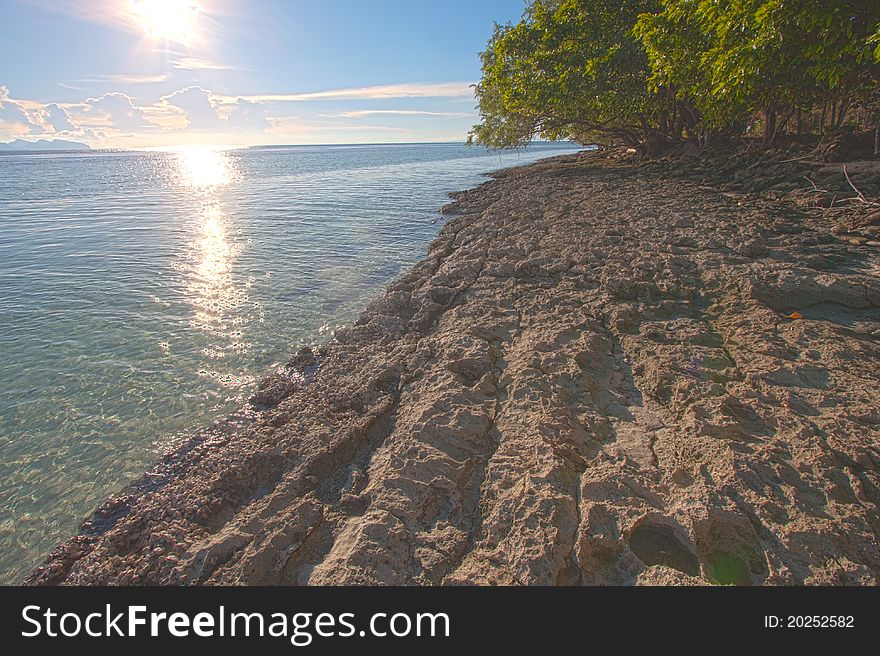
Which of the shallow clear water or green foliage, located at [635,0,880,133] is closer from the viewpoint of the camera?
the shallow clear water

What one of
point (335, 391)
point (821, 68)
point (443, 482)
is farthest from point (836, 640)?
point (821, 68)

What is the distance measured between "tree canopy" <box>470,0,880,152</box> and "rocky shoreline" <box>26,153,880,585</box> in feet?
17.3

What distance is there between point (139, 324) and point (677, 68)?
1689 cm

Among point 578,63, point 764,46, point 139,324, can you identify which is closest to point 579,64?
point 578,63

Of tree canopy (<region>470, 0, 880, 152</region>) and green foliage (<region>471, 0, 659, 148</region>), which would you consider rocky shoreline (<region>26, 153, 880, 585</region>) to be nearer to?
tree canopy (<region>470, 0, 880, 152</region>)

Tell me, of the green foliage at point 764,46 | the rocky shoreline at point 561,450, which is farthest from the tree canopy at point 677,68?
the rocky shoreline at point 561,450

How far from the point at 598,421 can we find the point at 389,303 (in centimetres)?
484

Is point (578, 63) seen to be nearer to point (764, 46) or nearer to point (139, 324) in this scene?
point (764, 46)

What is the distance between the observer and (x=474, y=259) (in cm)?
948

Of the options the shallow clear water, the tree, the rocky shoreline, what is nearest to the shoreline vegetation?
the rocky shoreline

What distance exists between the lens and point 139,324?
8.49 m

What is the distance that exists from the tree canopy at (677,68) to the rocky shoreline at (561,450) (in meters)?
5.27

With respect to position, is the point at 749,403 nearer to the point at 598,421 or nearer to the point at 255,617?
the point at 598,421

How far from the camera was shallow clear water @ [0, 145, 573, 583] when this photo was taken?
475 cm
